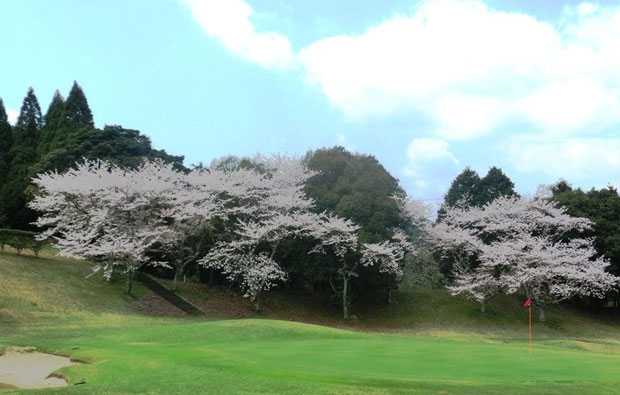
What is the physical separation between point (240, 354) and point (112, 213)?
22.8m

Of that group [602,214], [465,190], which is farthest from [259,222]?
[602,214]

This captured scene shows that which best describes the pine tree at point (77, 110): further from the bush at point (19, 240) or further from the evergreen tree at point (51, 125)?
the bush at point (19, 240)

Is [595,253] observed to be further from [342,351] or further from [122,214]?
[122,214]

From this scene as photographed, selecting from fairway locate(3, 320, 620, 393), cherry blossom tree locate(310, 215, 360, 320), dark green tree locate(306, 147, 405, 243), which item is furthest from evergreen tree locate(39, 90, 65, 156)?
fairway locate(3, 320, 620, 393)

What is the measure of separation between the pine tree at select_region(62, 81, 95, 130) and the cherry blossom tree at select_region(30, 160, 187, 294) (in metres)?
25.6

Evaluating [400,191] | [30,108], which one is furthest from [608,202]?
[30,108]

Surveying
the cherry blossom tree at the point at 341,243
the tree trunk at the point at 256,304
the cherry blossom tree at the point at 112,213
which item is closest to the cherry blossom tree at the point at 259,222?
the tree trunk at the point at 256,304

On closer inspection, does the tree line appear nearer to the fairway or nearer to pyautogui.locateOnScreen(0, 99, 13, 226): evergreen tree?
pyautogui.locateOnScreen(0, 99, 13, 226): evergreen tree

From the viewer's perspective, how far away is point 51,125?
199ft

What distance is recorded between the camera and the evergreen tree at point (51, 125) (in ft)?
187

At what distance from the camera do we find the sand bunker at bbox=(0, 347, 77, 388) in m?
12.4

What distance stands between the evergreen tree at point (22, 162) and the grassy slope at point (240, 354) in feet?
31.1

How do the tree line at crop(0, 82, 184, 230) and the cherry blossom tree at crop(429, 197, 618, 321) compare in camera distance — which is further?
the tree line at crop(0, 82, 184, 230)

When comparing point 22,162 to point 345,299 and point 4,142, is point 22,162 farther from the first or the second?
point 345,299
